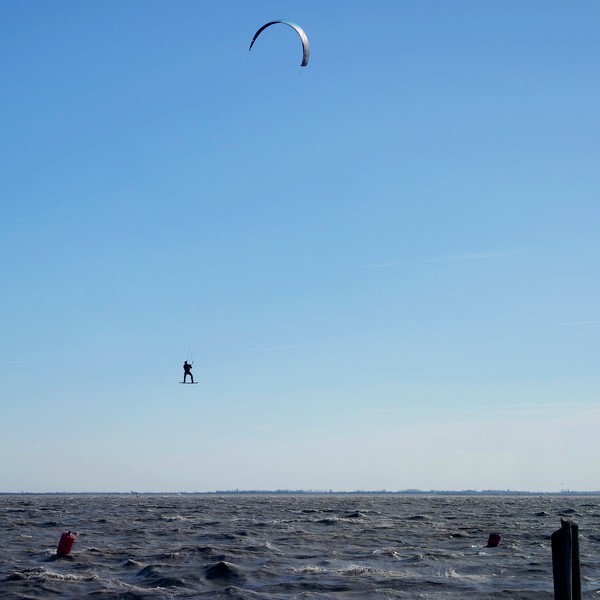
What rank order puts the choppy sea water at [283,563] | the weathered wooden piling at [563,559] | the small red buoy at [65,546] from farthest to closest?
the small red buoy at [65,546]
the choppy sea water at [283,563]
the weathered wooden piling at [563,559]

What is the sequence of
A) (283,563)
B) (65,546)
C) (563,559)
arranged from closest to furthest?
1. (563,559)
2. (283,563)
3. (65,546)

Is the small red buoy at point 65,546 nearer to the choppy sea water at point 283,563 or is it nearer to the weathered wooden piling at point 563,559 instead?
the choppy sea water at point 283,563

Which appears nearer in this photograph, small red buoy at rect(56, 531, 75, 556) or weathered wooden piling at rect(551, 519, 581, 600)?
weathered wooden piling at rect(551, 519, 581, 600)

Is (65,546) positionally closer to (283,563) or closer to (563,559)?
(283,563)

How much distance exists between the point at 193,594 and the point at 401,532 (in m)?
23.8

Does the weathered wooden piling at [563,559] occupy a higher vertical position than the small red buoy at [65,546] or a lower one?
higher

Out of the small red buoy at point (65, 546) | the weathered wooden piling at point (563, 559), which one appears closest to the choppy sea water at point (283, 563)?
the small red buoy at point (65, 546)

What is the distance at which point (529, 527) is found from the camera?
48.7 m

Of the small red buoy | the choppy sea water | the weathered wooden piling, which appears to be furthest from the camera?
the small red buoy

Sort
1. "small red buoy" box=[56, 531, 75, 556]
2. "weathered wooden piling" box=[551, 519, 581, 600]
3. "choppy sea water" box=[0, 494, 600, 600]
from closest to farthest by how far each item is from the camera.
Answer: "weathered wooden piling" box=[551, 519, 581, 600], "choppy sea water" box=[0, 494, 600, 600], "small red buoy" box=[56, 531, 75, 556]

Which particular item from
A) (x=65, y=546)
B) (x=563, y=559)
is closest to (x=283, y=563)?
(x=65, y=546)

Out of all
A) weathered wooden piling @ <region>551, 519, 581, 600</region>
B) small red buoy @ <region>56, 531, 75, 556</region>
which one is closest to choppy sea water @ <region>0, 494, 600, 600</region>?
small red buoy @ <region>56, 531, 75, 556</region>

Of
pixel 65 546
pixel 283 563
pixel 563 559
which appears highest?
pixel 563 559

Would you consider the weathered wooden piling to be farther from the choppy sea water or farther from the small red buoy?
the small red buoy
